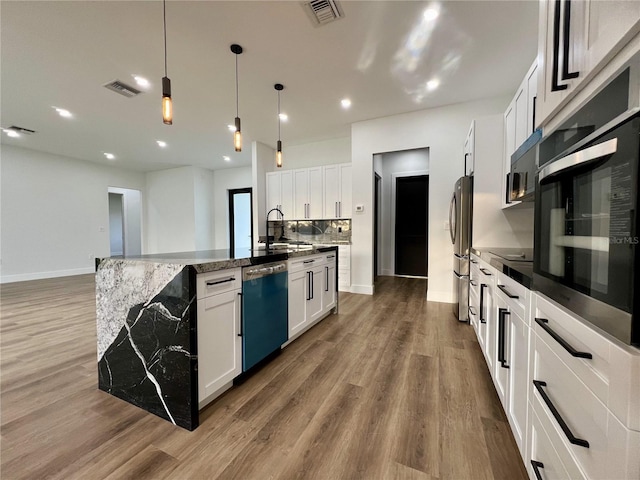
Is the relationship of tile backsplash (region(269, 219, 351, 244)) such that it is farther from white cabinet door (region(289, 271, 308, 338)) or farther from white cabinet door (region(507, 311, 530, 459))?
white cabinet door (region(507, 311, 530, 459))

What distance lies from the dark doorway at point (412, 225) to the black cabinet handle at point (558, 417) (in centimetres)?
506

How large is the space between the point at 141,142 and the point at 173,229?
10.3 ft

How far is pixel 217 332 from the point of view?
164cm

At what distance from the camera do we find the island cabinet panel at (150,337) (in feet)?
4.80

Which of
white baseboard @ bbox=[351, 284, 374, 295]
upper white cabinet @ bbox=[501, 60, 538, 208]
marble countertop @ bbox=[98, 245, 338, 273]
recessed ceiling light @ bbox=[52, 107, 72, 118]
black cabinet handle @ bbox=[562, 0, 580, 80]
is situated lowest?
white baseboard @ bbox=[351, 284, 374, 295]

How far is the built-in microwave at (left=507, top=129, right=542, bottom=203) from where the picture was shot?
176 centimetres

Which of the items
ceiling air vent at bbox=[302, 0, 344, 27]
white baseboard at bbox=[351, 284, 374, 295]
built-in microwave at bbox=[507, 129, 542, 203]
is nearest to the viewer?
built-in microwave at bbox=[507, 129, 542, 203]

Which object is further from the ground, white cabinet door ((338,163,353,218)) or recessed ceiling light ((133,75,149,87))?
recessed ceiling light ((133,75,149,87))

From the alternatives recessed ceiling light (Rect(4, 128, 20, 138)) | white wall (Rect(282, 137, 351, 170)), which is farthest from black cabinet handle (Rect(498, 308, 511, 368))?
recessed ceiling light (Rect(4, 128, 20, 138))

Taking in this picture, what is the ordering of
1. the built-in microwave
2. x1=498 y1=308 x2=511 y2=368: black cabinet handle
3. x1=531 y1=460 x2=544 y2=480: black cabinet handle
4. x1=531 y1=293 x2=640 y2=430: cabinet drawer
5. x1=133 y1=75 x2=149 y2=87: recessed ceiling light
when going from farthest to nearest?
x1=133 y1=75 x2=149 y2=87: recessed ceiling light, the built-in microwave, x1=498 y1=308 x2=511 y2=368: black cabinet handle, x1=531 y1=460 x2=544 y2=480: black cabinet handle, x1=531 y1=293 x2=640 y2=430: cabinet drawer

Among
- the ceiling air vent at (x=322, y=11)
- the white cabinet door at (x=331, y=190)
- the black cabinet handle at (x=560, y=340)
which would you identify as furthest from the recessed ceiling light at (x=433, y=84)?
the black cabinet handle at (x=560, y=340)

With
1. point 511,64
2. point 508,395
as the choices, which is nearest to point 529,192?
point 508,395

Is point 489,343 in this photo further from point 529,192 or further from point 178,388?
point 178,388

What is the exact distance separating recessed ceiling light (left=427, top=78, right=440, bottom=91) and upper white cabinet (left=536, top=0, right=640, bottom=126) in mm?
2271
